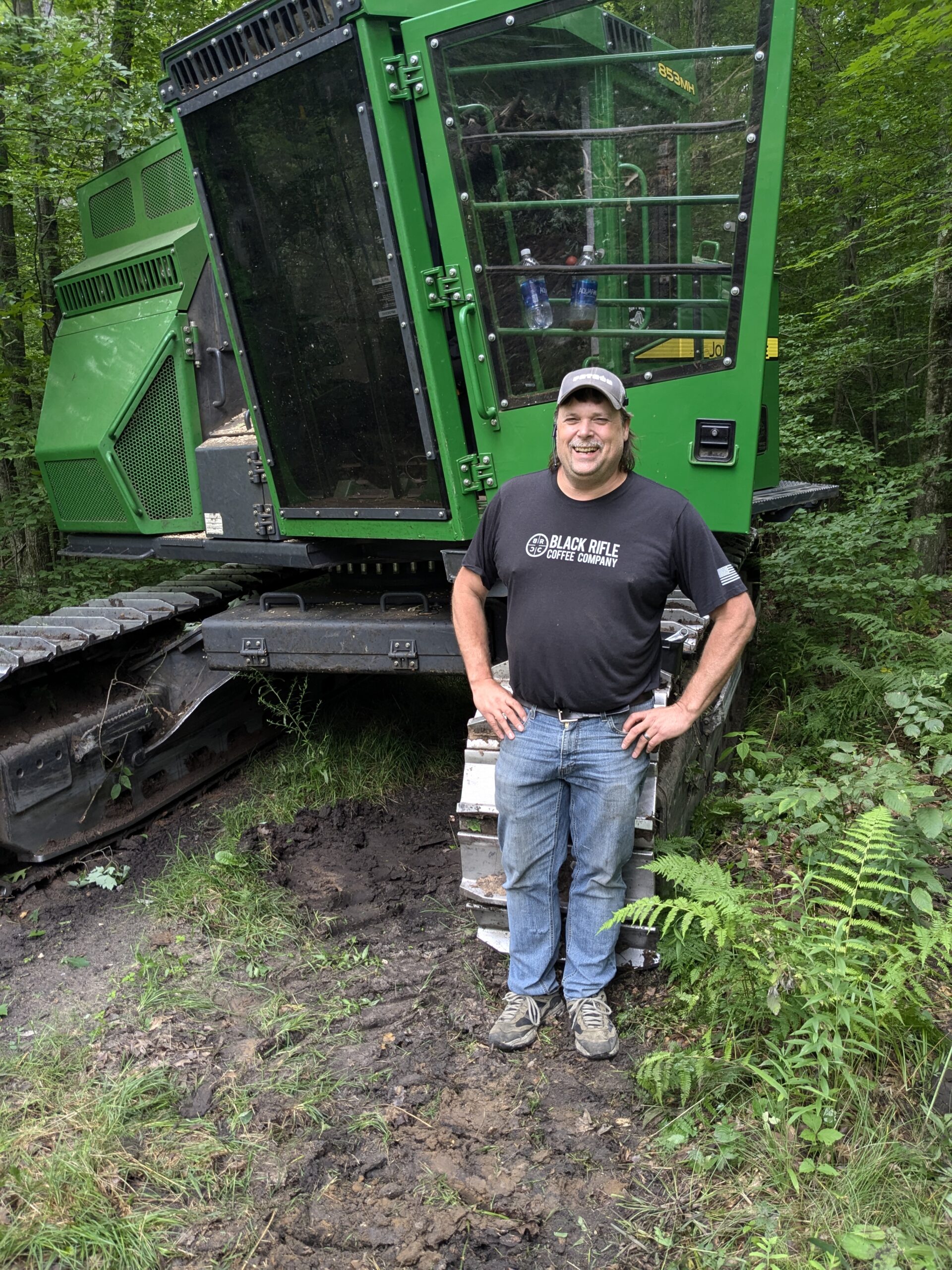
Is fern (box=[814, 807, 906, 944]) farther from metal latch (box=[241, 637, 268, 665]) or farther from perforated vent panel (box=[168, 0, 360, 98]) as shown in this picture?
perforated vent panel (box=[168, 0, 360, 98])

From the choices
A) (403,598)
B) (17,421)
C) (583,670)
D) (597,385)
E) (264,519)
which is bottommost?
(403,598)

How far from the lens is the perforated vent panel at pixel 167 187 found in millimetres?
4625

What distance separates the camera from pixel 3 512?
6957 mm

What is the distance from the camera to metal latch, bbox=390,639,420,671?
3794mm

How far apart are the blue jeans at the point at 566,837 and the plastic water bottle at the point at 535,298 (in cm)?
138

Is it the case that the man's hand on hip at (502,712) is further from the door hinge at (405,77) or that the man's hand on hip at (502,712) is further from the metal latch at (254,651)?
the door hinge at (405,77)

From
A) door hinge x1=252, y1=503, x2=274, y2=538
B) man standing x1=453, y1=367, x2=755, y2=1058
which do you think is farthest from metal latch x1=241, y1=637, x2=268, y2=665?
man standing x1=453, y1=367, x2=755, y2=1058

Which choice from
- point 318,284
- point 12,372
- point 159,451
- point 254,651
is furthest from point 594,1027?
point 12,372

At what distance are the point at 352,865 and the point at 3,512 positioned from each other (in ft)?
14.7

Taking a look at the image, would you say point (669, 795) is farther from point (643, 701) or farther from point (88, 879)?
point (88, 879)

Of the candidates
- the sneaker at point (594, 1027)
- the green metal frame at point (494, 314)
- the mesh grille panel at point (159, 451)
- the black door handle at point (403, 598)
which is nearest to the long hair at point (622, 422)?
the green metal frame at point (494, 314)

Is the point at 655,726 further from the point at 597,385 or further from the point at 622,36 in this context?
the point at 622,36

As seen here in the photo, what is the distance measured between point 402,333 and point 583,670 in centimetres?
149

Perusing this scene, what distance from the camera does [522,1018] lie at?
9.50 ft
